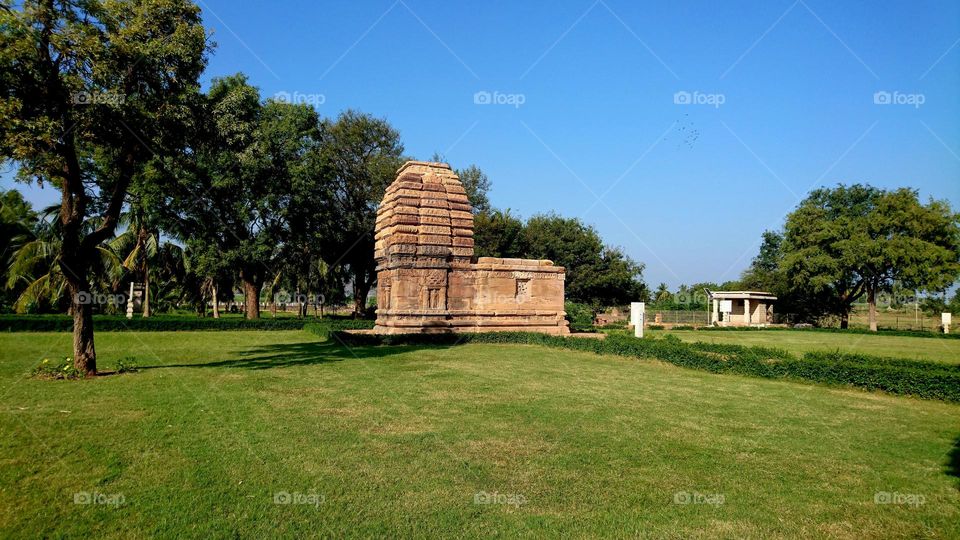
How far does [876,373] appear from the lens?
36.7ft

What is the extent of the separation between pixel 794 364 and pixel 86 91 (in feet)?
50.8

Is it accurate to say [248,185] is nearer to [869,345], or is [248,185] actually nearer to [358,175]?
[358,175]

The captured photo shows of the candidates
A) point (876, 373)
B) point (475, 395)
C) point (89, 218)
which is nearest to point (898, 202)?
point (876, 373)

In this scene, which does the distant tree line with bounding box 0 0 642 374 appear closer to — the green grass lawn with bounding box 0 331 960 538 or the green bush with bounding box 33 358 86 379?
the green bush with bounding box 33 358 86 379

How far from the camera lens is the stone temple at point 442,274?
65.6 feet

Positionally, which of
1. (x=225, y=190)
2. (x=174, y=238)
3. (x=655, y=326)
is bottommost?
(x=655, y=326)

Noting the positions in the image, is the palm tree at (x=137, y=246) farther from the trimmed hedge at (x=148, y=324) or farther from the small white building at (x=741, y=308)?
the small white building at (x=741, y=308)

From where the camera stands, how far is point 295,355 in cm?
1583

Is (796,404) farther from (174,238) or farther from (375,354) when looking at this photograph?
(174,238)

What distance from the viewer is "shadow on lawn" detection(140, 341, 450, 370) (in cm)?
1330

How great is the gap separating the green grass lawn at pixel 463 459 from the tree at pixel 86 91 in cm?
312

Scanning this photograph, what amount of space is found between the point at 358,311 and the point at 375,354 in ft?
74.8

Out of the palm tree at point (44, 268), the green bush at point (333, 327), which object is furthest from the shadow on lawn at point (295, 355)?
the palm tree at point (44, 268)

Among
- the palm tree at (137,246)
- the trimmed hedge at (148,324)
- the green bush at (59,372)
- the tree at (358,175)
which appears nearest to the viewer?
the green bush at (59,372)
